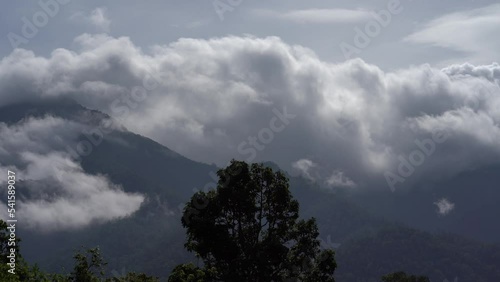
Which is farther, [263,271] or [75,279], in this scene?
[75,279]

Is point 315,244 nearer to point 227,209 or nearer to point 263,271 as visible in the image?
point 263,271

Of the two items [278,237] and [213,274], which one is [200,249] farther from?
[278,237]

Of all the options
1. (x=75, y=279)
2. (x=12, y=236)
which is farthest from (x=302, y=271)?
(x=75, y=279)

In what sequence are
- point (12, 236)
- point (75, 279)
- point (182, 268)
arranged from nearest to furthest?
1. point (182, 268)
2. point (12, 236)
3. point (75, 279)

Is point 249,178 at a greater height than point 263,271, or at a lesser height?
greater

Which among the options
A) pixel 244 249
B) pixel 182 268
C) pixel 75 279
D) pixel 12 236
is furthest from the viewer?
pixel 75 279

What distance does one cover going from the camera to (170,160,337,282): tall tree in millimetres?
53156

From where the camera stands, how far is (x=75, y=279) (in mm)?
79875

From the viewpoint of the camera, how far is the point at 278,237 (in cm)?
5512

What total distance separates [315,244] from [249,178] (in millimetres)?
9418

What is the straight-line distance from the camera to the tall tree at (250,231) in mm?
53156

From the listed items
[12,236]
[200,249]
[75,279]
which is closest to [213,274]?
[200,249]

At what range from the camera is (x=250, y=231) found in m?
54.8

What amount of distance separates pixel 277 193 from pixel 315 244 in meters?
6.62
